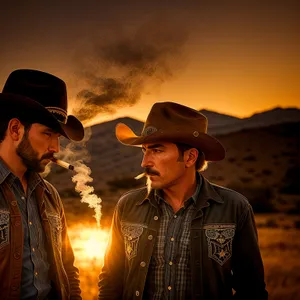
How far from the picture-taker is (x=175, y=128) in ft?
12.8

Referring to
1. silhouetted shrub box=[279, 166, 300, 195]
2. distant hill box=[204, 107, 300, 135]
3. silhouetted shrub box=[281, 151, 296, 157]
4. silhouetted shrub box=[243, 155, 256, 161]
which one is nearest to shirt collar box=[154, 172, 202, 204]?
silhouetted shrub box=[279, 166, 300, 195]

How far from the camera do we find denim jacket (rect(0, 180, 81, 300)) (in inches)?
127

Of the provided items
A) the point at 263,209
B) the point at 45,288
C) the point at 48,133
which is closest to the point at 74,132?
the point at 48,133

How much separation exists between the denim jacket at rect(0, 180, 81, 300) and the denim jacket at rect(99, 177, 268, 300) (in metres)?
0.36

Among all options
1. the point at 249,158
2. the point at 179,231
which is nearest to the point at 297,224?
the point at 179,231

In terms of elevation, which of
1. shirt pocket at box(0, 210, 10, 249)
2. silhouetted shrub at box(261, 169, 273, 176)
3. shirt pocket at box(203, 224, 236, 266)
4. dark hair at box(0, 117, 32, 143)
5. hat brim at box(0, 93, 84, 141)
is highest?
silhouetted shrub at box(261, 169, 273, 176)

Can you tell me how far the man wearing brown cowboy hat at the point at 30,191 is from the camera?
3316mm

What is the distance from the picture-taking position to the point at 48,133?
3648 mm

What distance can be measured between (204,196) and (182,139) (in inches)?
22.4

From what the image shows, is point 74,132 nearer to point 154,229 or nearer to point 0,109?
point 0,109

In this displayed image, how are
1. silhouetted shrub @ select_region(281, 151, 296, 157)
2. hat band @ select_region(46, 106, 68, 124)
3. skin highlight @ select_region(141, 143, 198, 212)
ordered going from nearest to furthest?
hat band @ select_region(46, 106, 68, 124), skin highlight @ select_region(141, 143, 198, 212), silhouetted shrub @ select_region(281, 151, 296, 157)

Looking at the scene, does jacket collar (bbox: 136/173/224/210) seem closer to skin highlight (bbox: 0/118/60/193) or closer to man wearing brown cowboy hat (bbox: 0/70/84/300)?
man wearing brown cowboy hat (bbox: 0/70/84/300)

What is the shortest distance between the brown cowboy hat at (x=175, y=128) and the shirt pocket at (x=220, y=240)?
0.81 metres

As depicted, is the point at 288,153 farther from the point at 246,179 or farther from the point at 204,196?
the point at 204,196
